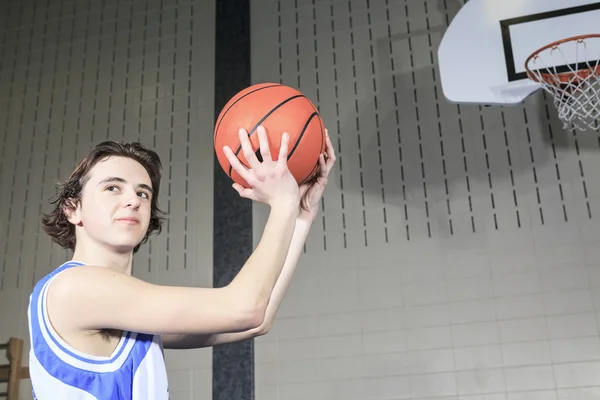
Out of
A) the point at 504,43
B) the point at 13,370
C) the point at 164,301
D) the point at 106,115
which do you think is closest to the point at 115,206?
the point at 164,301

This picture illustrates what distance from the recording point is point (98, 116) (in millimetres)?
6469

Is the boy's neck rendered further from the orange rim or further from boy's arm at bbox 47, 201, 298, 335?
the orange rim

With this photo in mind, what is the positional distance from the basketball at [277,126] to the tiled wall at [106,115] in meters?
3.58

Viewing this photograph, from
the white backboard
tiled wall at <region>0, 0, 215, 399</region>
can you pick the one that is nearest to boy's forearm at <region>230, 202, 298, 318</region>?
the white backboard

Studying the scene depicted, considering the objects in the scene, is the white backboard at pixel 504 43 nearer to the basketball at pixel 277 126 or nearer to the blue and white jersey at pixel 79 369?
the basketball at pixel 277 126

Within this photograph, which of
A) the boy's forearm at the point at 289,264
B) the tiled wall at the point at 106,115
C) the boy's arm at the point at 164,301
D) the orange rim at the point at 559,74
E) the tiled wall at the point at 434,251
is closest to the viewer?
the boy's arm at the point at 164,301

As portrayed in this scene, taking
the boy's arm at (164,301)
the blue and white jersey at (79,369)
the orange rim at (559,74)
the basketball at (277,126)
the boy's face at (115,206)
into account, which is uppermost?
the orange rim at (559,74)

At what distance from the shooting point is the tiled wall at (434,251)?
4816mm

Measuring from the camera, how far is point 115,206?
6.09ft

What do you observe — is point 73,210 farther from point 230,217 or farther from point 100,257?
point 230,217

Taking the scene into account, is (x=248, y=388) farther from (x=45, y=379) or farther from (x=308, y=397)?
(x=45, y=379)

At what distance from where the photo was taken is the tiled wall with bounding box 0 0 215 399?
582 centimetres

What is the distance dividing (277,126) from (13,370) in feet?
14.8

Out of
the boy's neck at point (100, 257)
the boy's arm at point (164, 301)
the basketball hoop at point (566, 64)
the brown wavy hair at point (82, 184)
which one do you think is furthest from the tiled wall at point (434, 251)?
the boy's arm at point (164, 301)
